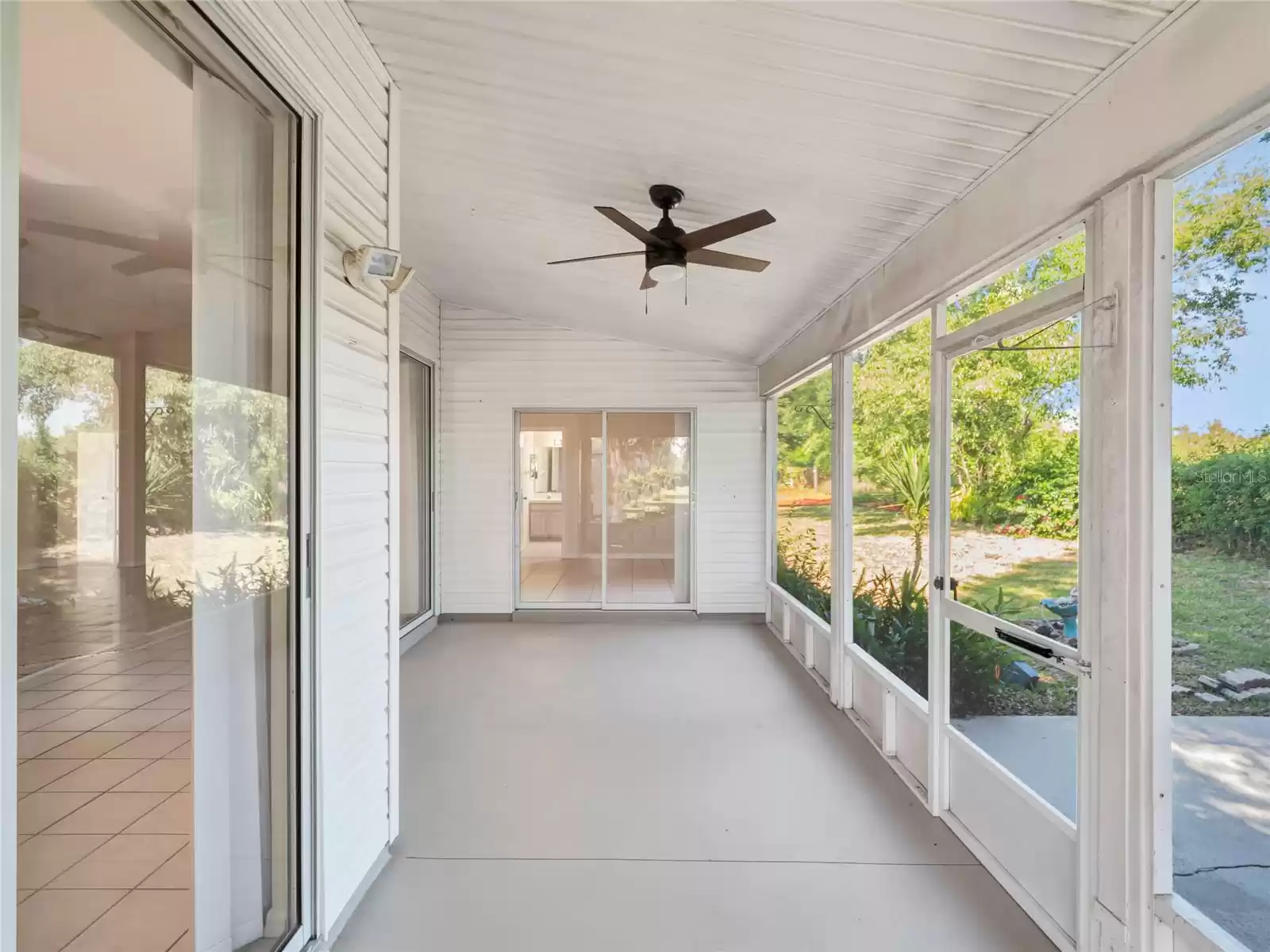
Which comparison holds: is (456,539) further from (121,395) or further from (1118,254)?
(1118,254)

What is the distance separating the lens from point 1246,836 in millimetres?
1422

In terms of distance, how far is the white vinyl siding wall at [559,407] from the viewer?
6172 millimetres

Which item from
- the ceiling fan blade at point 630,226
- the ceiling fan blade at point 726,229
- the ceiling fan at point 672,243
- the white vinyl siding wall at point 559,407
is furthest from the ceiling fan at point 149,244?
the white vinyl siding wall at point 559,407

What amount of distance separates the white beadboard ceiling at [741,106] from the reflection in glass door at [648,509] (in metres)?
2.75

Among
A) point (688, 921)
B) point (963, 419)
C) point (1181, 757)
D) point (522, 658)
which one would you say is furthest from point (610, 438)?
point (1181, 757)

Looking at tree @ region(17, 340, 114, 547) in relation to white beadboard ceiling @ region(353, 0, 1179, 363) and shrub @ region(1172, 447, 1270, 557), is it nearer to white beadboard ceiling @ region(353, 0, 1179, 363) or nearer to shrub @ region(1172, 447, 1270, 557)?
white beadboard ceiling @ region(353, 0, 1179, 363)

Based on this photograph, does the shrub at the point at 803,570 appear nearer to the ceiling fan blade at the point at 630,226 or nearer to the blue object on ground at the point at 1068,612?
the blue object on ground at the point at 1068,612

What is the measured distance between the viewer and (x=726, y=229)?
2549 millimetres

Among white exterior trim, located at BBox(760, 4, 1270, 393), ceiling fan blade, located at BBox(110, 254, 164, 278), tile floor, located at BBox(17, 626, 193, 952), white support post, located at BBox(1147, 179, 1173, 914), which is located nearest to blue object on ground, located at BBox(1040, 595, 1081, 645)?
white support post, located at BBox(1147, 179, 1173, 914)

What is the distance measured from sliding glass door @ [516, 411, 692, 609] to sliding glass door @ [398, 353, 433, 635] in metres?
0.90

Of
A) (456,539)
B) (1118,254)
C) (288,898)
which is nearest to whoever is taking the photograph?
(1118,254)

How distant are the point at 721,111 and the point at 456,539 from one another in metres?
4.91

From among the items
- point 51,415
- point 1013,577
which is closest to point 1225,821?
point 1013,577

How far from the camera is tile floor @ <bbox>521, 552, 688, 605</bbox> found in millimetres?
6348
